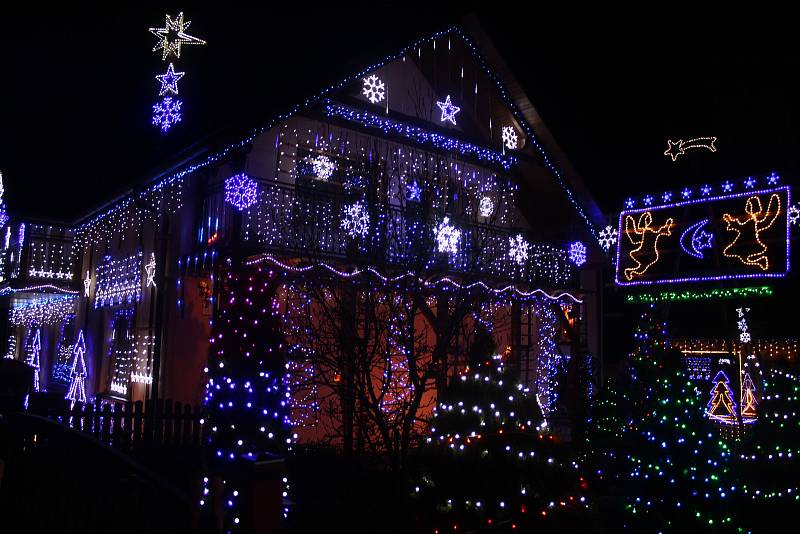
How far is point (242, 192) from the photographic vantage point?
11648 millimetres

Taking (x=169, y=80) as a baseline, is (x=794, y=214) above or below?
below

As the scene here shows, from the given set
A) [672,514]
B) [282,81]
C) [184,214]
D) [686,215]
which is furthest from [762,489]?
[184,214]

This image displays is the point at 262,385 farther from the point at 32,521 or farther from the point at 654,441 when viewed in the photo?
the point at 654,441

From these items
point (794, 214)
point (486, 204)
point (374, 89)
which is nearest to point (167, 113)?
point (374, 89)

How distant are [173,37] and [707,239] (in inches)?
576

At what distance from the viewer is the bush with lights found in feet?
23.8

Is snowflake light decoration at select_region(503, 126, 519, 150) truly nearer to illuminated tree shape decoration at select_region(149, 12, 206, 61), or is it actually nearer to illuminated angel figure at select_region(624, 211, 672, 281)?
illuminated angel figure at select_region(624, 211, 672, 281)

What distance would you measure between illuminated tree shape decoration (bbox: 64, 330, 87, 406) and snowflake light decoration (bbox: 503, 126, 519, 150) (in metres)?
13.4

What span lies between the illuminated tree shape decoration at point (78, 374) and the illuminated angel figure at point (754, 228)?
57.9ft

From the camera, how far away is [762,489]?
9.05 meters

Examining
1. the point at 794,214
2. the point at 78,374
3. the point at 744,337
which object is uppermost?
the point at 794,214

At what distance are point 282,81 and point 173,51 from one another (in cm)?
616

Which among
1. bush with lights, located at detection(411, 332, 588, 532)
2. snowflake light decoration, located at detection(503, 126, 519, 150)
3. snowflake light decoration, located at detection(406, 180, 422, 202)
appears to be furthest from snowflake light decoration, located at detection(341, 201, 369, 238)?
snowflake light decoration, located at detection(503, 126, 519, 150)

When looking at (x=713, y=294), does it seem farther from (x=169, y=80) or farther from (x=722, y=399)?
(x=169, y=80)
